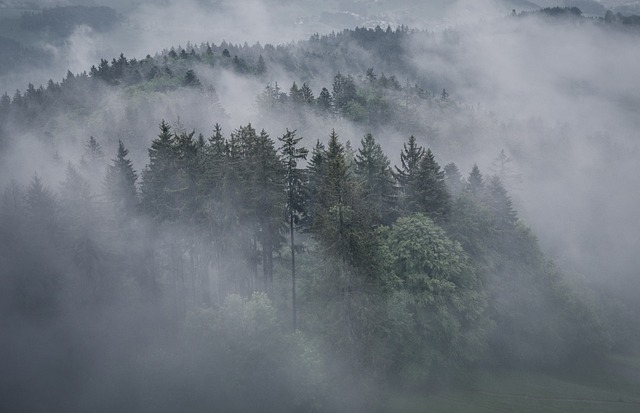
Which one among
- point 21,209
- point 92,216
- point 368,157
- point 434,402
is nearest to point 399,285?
point 434,402

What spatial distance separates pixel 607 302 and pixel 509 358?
23909 millimetres

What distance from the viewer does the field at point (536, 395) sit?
47062mm

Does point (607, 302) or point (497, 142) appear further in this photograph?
point (497, 142)

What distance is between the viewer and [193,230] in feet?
160

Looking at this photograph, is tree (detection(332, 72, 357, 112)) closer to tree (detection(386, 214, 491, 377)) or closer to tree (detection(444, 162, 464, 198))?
tree (detection(444, 162, 464, 198))

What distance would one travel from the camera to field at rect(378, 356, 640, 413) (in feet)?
154

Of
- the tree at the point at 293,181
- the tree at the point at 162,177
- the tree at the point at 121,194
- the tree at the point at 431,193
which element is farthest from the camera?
the tree at the point at 431,193

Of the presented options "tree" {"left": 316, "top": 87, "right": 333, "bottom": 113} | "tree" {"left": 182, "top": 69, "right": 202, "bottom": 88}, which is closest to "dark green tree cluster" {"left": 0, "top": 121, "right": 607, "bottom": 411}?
"tree" {"left": 316, "top": 87, "right": 333, "bottom": 113}

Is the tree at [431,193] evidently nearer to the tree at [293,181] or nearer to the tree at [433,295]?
the tree at [433,295]

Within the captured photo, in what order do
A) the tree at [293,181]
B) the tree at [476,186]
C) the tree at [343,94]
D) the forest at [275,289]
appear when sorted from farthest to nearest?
the tree at [343,94] → the tree at [476,186] → the tree at [293,181] → the forest at [275,289]

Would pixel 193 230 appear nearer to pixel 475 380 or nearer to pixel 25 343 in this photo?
pixel 25 343

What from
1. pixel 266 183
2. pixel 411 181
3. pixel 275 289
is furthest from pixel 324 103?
pixel 266 183

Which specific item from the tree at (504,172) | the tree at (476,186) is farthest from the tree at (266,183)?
the tree at (504,172)

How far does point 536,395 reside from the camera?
168ft
